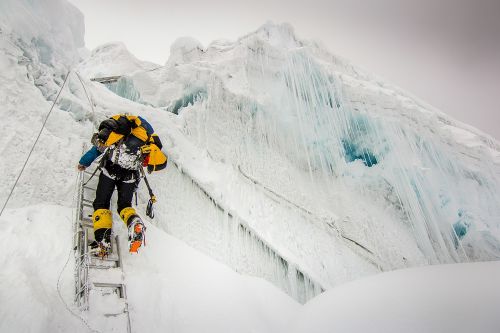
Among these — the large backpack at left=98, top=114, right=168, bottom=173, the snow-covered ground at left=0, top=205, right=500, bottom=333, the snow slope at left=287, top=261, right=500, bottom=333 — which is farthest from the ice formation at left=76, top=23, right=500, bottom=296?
the large backpack at left=98, top=114, right=168, bottom=173

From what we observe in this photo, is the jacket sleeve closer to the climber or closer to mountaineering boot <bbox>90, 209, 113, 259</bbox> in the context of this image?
the climber

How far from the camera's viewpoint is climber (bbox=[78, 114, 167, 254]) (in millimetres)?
3582

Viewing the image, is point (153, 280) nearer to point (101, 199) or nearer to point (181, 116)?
point (101, 199)

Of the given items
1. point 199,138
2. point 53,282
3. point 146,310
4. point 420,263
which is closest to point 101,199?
point 53,282

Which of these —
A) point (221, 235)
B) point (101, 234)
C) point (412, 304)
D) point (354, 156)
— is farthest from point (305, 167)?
point (101, 234)

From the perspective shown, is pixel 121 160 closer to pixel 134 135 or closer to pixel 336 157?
pixel 134 135

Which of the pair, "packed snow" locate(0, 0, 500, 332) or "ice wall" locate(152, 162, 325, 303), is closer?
"packed snow" locate(0, 0, 500, 332)

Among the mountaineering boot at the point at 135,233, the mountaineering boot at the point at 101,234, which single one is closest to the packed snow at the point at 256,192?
the mountaineering boot at the point at 101,234

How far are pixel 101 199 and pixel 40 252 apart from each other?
0.78m

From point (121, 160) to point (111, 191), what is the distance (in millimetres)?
380

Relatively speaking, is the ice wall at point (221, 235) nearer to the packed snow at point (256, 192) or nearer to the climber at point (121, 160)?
the packed snow at point (256, 192)

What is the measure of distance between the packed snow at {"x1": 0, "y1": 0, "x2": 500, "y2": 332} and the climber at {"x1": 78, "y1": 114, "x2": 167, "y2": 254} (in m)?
0.44

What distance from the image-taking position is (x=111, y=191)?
376 centimetres

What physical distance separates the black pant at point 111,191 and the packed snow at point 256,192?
1.29 feet
